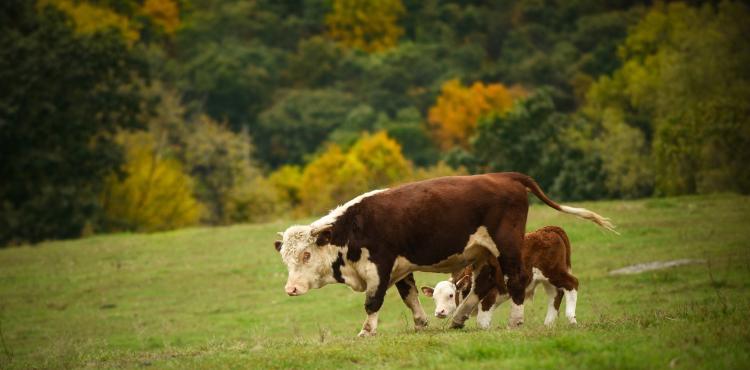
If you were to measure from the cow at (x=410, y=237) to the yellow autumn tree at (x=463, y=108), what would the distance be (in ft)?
301

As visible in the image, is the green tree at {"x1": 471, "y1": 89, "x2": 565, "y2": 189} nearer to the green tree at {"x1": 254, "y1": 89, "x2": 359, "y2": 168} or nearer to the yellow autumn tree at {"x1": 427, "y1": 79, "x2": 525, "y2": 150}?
the yellow autumn tree at {"x1": 427, "y1": 79, "x2": 525, "y2": 150}

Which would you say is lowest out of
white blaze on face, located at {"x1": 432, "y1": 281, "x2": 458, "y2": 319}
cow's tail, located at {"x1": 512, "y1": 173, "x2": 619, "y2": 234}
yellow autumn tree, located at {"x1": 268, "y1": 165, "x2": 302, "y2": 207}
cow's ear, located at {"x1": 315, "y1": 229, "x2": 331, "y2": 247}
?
yellow autumn tree, located at {"x1": 268, "y1": 165, "x2": 302, "y2": 207}

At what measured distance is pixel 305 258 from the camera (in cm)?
1476

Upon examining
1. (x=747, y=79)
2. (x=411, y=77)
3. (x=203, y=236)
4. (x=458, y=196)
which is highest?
(x=458, y=196)

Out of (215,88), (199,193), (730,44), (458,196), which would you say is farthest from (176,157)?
(458,196)

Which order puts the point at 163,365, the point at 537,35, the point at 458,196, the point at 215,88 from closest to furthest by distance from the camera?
the point at 163,365, the point at 458,196, the point at 215,88, the point at 537,35

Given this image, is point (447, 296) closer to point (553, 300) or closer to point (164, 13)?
point (553, 300)

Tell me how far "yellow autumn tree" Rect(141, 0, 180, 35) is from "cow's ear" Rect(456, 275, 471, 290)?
123005 millimetres

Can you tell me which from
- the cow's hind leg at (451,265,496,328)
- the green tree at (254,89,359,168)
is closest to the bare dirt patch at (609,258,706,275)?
the cow's hind leg at (451,265,496,328)

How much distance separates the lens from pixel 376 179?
7881 centimetres

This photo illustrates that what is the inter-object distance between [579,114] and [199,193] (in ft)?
97.9

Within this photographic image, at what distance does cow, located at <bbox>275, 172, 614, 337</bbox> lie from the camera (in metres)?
14.4

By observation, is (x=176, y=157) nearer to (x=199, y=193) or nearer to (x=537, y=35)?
(x=199, y=193)

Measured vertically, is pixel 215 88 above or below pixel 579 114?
below
